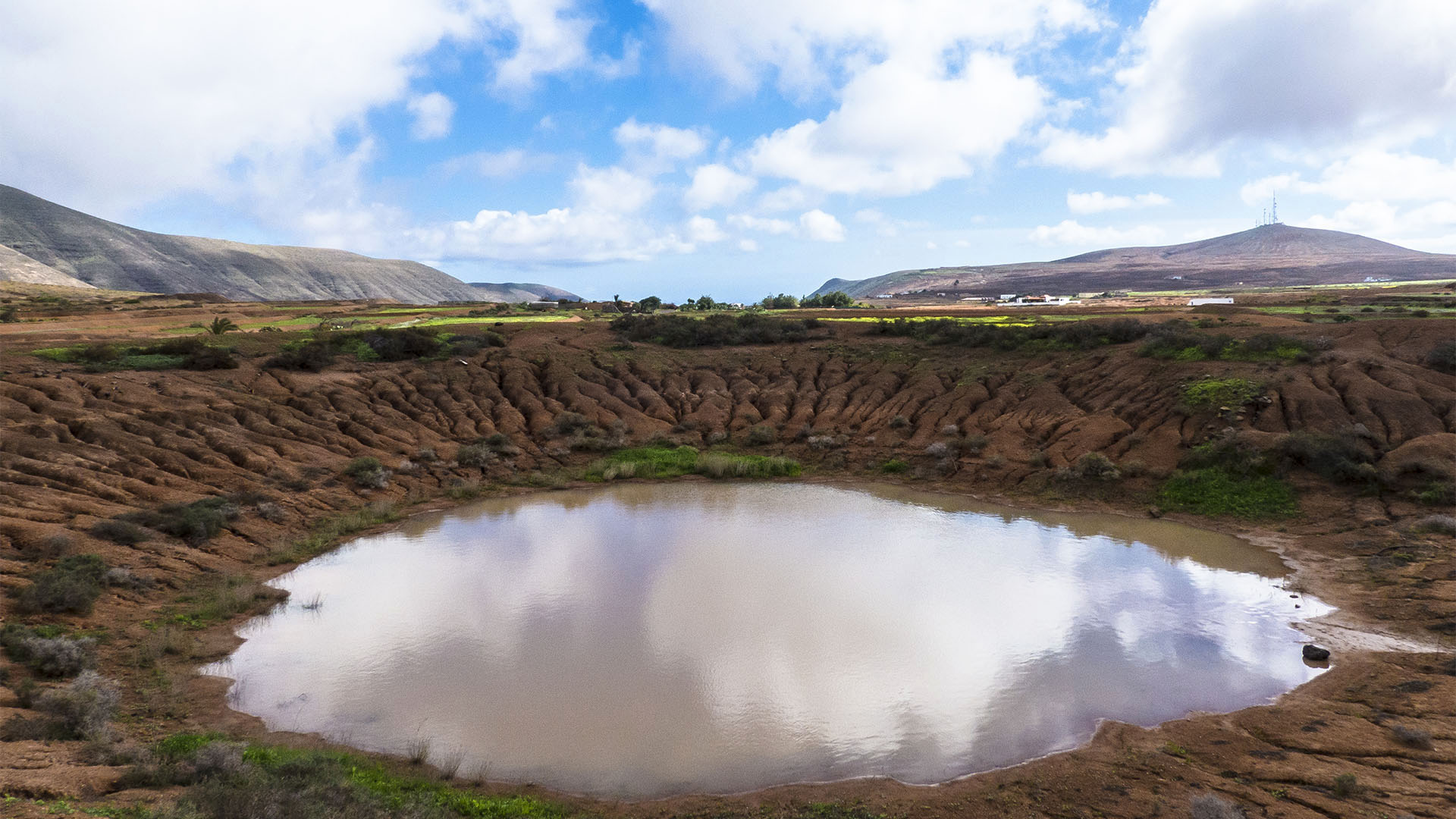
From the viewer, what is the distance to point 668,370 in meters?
37.9

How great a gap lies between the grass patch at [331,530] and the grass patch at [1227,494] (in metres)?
24.8

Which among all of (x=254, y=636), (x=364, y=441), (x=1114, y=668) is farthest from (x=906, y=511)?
(x=364, y=441)

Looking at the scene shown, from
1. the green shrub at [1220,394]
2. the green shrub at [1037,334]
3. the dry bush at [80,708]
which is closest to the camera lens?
the dry bush at [80,708]

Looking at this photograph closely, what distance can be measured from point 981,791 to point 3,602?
1739 centimetres

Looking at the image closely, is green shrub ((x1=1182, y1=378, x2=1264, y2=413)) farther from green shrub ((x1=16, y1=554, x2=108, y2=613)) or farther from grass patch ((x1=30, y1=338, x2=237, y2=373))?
grass patch ((x1=30, y1=338, x2=237, y2=373))

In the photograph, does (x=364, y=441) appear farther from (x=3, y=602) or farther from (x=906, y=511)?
(x=906, y=511)

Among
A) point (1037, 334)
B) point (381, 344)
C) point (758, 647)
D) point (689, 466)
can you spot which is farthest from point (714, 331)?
point (758, 647)

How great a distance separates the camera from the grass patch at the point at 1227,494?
69.7 ft

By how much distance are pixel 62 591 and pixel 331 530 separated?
7.02 m

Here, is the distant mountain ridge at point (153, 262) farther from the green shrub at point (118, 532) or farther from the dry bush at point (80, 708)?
the dry bush at point (80, 708)

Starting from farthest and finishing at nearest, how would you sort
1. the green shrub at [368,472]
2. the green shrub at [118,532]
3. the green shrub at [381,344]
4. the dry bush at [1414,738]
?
the green shrub at [381,344], the green shrub at [368,472], the green shrub at [118,532], the dry bush at [1414,738]

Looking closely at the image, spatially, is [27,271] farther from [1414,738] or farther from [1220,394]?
[1414,738]

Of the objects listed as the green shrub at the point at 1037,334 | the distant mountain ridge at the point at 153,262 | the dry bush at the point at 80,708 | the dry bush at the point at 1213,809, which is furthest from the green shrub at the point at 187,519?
the distant mountain ridge at the point at 153,262

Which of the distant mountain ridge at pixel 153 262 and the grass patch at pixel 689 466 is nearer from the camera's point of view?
the grass patch at pixel 689 466
